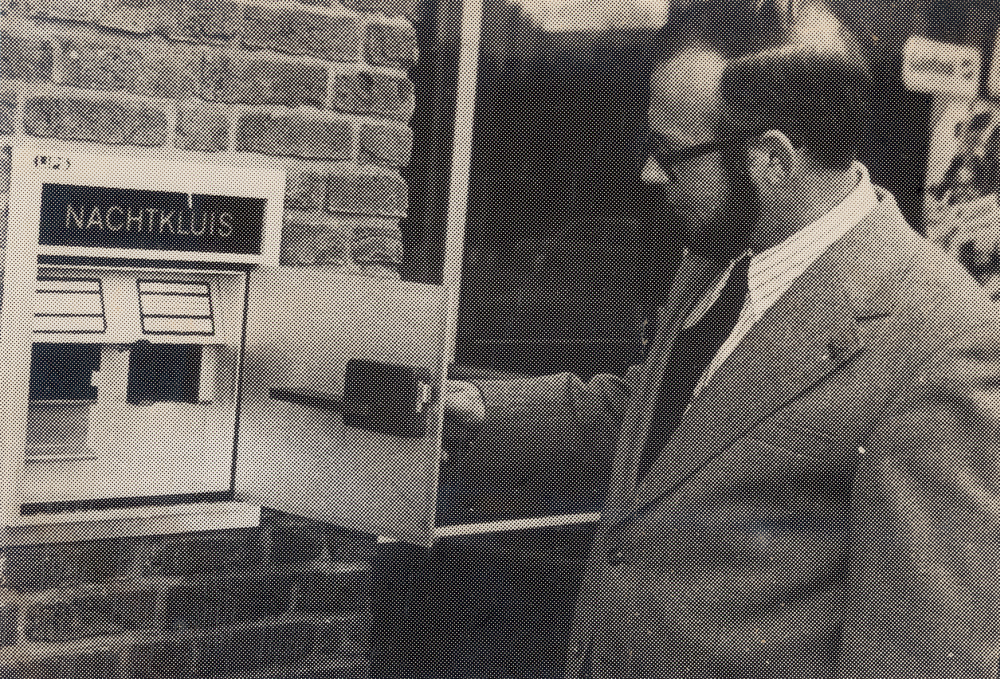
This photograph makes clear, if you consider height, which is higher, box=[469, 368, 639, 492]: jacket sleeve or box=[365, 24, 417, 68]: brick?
box=[365, 24, 417, 68]: brick

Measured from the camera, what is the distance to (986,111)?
8.43ft

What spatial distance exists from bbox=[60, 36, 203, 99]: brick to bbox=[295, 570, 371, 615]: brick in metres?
0.99

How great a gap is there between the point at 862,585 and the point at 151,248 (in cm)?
143

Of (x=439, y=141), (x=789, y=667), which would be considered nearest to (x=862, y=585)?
(x=789, y=667)

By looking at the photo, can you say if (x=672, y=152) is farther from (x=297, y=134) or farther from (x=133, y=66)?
(x=133, y=66)

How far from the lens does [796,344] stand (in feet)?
6.56

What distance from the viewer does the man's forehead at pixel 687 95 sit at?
225cm

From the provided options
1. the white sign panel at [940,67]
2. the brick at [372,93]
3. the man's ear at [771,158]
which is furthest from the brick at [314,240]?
the white sign panel at [940,67]

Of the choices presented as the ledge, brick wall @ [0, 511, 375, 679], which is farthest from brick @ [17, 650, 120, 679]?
the ledge

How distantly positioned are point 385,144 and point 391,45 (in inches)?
7.5

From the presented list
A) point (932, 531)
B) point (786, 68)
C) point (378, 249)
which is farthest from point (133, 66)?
point (932, 531)

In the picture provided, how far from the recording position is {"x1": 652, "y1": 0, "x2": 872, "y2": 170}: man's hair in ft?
7.41

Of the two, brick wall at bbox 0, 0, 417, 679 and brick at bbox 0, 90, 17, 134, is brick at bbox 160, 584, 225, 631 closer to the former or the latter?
brick wall at bbox 0, 0, 417, 679

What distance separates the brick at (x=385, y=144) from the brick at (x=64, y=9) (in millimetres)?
517
